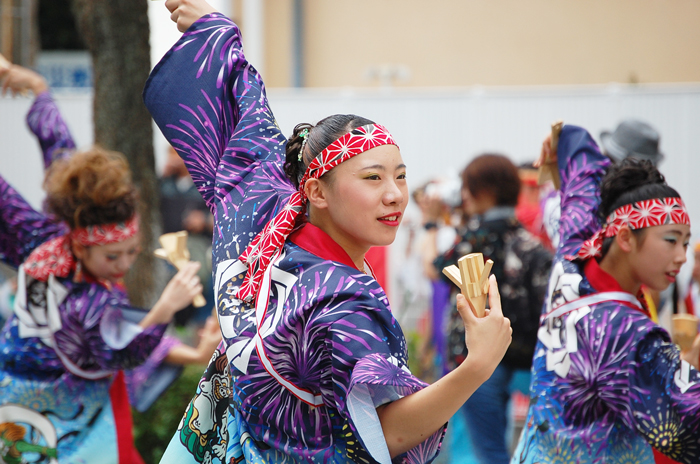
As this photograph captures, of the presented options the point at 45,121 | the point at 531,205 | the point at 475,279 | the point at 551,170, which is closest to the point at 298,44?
the point at 531,205

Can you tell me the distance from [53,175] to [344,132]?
1875 millimetres

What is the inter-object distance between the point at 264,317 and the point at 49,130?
96.4 inches

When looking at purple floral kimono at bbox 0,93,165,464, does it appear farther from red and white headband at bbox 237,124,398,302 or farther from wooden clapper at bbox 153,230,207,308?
red and white headband at bbox 237,124,398,302

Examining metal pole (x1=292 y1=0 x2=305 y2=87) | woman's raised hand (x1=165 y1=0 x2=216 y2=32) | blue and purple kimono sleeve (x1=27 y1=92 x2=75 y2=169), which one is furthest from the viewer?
metal pole (x1=292 y1=0 x2=305 y2=87)

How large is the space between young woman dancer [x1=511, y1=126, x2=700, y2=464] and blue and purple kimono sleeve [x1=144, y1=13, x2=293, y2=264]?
1.11 m

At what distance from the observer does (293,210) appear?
6.07 ft

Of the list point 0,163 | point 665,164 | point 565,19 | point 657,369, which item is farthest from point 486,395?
point 565,19

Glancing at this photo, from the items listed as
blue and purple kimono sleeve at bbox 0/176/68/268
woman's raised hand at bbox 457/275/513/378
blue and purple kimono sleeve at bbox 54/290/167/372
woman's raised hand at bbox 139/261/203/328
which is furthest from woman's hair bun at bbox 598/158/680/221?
blue and purple kimono sleeve at bbox 0/176/68/268

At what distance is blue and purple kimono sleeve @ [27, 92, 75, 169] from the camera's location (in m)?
3.69

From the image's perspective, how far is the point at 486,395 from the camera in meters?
4.05

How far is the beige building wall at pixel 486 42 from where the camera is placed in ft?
37.1

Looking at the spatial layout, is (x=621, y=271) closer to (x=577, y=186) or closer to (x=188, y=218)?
(x=577, y=186)

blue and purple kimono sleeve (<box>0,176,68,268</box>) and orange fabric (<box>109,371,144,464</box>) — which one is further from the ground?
blue and purple kimono sleeve (<box>0,176,68,268</box>)

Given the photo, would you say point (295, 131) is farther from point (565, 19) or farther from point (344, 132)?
point (565, 19)
